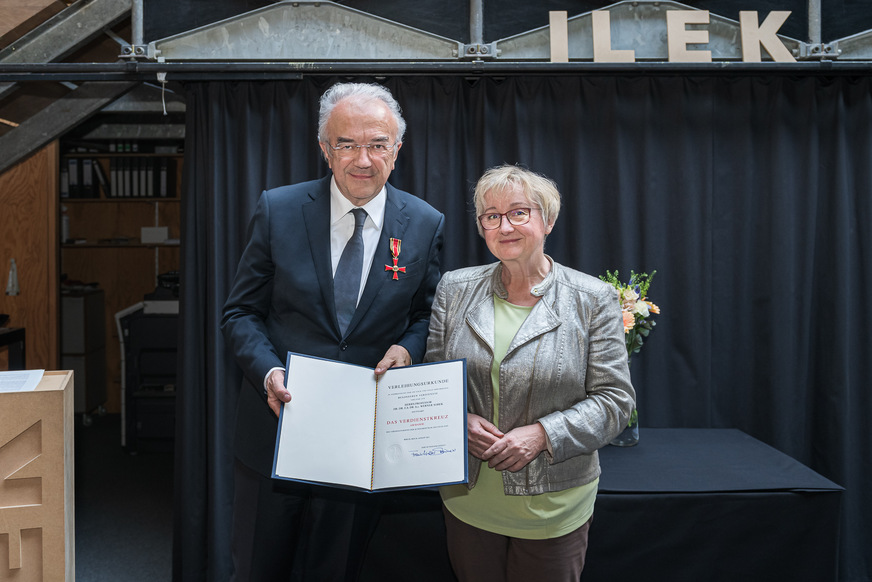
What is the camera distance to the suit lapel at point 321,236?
1.64 metres

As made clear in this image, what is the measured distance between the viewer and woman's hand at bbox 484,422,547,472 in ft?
4.69

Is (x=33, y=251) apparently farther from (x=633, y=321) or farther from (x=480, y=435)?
(x=480, y=435)

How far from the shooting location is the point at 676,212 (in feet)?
9.75

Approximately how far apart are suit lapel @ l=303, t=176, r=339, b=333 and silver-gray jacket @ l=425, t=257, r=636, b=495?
0.35m

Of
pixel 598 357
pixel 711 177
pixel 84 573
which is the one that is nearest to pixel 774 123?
pixel 711 177

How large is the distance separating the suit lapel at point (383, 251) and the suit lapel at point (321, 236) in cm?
7

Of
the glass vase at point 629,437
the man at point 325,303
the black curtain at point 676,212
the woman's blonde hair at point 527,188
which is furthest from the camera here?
the black curtain at point 676,212

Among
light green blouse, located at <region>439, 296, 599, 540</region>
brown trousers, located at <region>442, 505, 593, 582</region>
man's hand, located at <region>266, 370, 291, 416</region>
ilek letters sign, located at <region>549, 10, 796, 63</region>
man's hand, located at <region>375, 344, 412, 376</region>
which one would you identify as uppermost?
ilek letters sign, located at <region>549, 10, 796, 63</region>

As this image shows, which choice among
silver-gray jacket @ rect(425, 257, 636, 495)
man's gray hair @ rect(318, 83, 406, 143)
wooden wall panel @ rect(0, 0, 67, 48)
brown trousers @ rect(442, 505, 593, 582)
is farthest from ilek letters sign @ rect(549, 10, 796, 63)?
wooden wall panel @ rect(0, 0, 67, 48)

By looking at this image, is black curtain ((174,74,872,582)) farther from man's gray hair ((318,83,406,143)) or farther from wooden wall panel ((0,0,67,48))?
man's gray hair ((318,83,406,143))

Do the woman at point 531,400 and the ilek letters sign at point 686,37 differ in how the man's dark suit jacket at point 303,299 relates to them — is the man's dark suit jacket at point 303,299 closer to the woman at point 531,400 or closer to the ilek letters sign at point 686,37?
the woman at point 531,400
